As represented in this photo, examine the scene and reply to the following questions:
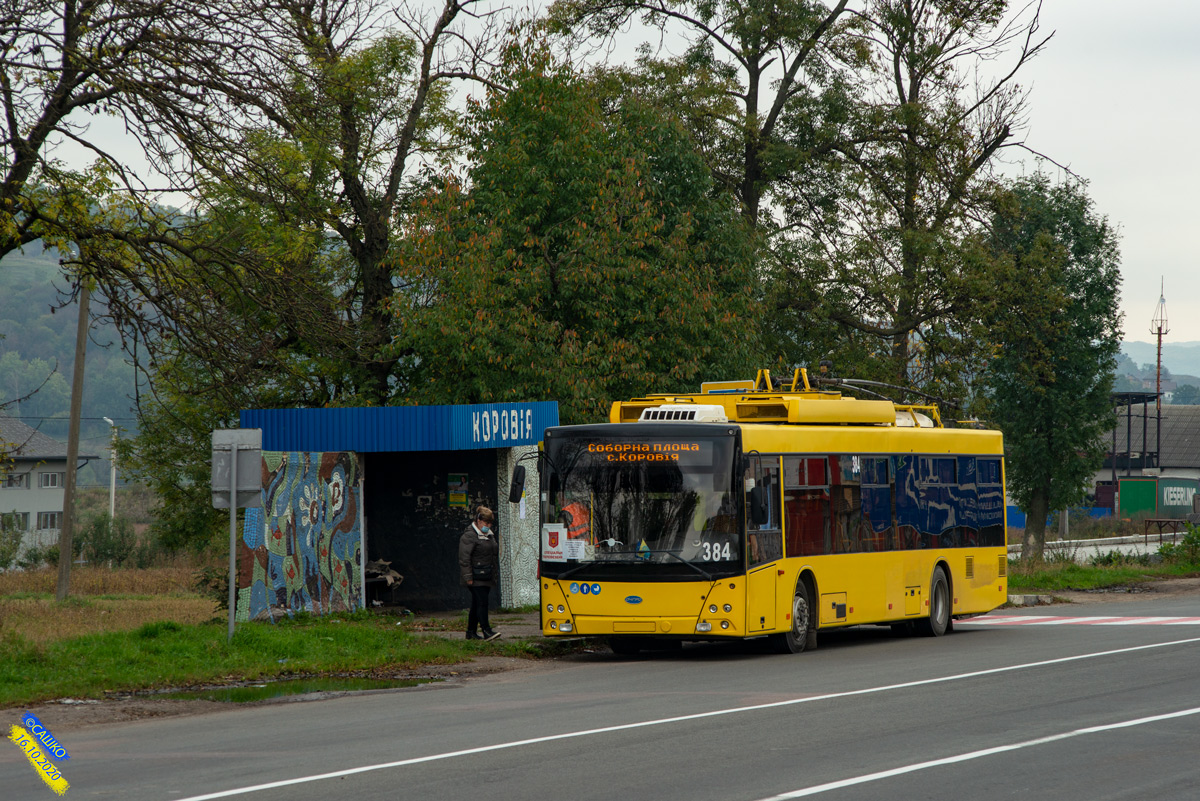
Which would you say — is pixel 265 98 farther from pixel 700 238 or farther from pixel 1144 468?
pixel 1144 468

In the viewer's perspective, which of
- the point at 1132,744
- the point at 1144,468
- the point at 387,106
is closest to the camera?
the point at 1132,744

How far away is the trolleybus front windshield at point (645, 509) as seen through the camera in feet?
50.8

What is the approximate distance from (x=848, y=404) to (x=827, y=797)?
1128cm

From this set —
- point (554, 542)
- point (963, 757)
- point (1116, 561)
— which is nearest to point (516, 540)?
point (554, 542)

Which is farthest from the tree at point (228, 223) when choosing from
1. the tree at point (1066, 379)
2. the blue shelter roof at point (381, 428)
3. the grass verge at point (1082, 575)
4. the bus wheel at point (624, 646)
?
the tree at point (1066, 379)

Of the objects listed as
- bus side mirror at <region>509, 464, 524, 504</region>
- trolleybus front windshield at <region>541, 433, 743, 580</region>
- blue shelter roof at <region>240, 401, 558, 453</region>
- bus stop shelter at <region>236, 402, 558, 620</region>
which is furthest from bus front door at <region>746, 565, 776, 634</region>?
blue shelter roof at <region>240, 401, 558, 453</region>

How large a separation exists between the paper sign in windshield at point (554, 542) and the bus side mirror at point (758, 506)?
2247 mm

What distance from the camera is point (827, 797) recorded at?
294 inches

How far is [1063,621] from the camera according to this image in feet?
72.9

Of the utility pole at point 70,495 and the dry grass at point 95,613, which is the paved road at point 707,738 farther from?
the utility pole at point 70,495

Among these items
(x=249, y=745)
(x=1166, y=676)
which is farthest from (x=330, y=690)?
(x=1166, y=676)

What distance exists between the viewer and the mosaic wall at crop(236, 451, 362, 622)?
1836 cm

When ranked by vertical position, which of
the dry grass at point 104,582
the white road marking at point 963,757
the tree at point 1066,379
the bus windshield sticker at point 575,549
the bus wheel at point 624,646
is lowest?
the dry grass at point 104,582

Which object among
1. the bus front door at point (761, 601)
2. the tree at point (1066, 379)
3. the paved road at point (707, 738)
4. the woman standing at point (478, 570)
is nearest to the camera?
the paved road at point (707, 738)
